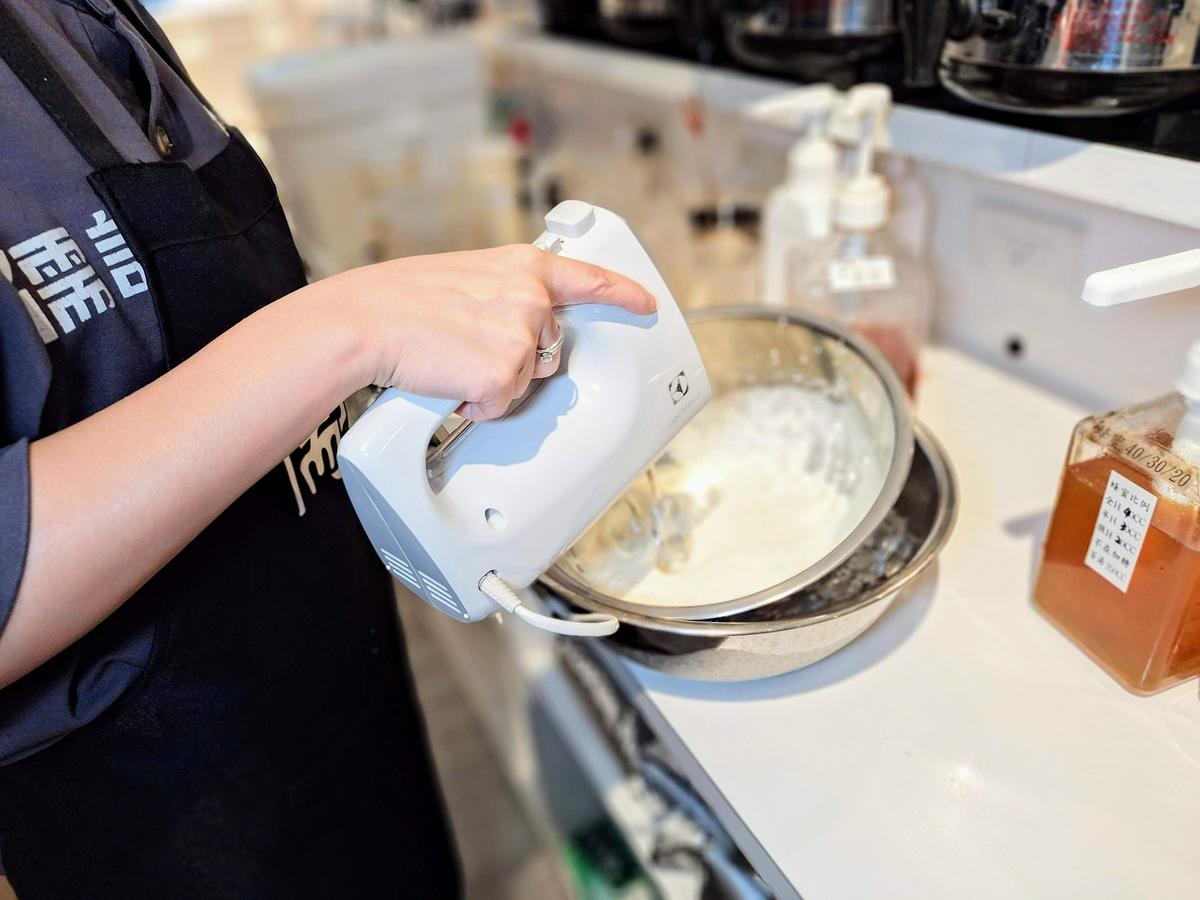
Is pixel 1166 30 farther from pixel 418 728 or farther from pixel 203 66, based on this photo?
pixel 203 66

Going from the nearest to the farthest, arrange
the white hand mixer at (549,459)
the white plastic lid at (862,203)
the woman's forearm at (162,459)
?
the woman's forearm at (162,459)
the white hand mixer at (549,459)
the white plastic lid at (862,203)

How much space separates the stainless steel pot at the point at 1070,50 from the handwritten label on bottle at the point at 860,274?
0.52 ft

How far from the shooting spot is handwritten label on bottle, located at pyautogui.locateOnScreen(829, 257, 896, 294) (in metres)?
0.78

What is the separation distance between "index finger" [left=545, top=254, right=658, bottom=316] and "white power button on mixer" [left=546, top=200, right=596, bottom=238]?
0.02m

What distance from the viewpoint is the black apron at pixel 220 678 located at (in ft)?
1.53

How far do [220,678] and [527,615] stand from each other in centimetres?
20

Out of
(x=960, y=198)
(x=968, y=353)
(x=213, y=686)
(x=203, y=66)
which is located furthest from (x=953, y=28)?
(x=203, y=66)

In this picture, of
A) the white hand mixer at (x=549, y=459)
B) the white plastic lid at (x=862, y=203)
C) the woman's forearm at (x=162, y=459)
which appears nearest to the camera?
the woman's forearm at (x=162, y=459)

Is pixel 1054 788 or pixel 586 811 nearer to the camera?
pixel 1054 788

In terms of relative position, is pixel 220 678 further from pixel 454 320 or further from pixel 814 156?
pixel 814 156

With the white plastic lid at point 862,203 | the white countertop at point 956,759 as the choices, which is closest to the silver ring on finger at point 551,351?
the white countertop at point 956,759

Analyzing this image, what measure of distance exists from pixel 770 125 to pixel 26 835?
963mm

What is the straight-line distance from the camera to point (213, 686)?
Answer: 517mm

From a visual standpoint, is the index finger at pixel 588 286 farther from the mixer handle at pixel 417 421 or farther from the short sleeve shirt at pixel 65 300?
the short sleeve shirt at pixel 65 300
